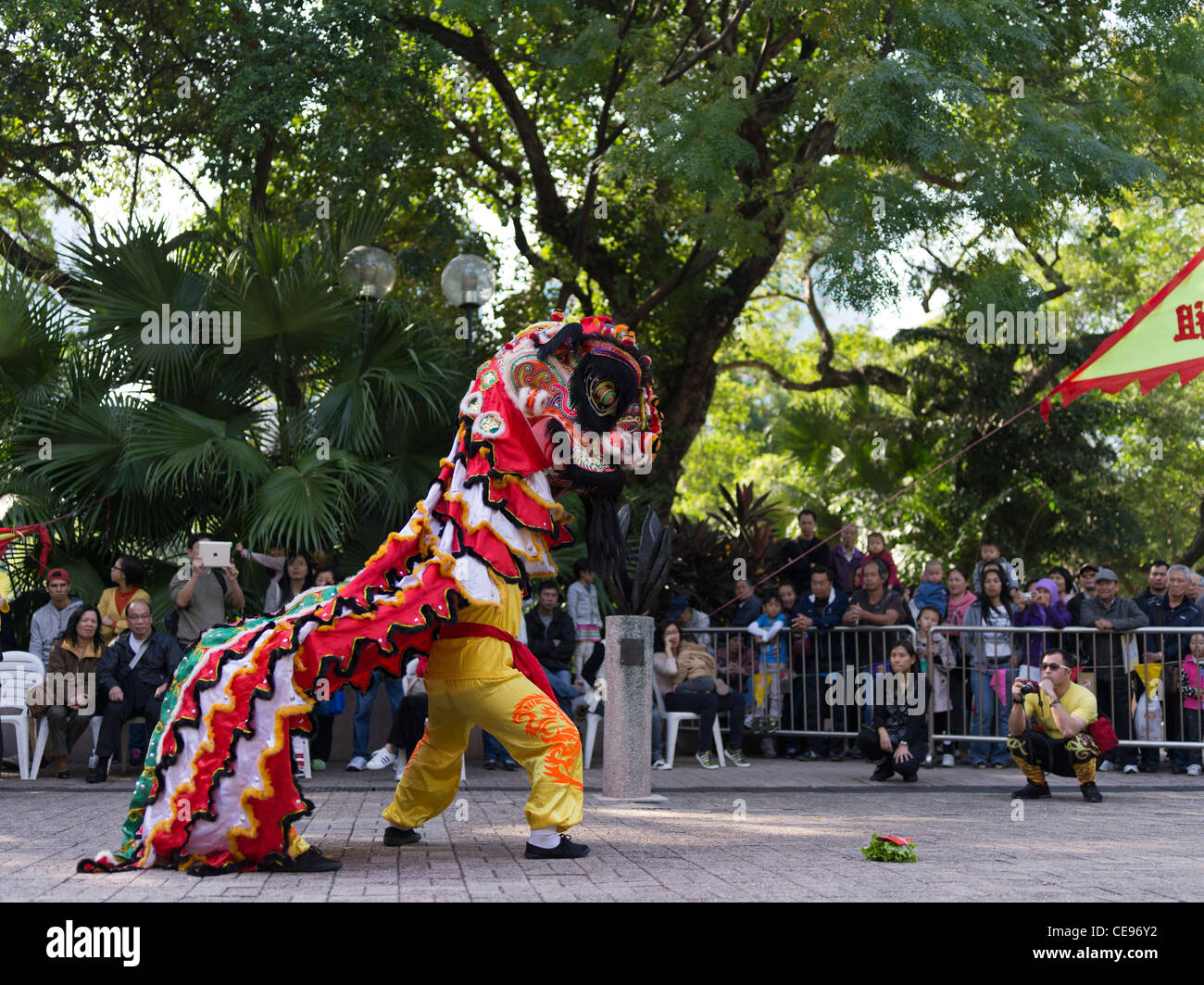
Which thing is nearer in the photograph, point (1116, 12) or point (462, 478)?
point (462, 478)

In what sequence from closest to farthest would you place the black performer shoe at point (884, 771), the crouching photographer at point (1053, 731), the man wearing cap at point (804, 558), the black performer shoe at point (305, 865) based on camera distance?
the black performer shoe at point (305, 865)
the crouching photographer at point (1053, 731)
the black performer shoe at point (884, 771)
the man wearing cap at point (804, 558)

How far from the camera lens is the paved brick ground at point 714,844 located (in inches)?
228

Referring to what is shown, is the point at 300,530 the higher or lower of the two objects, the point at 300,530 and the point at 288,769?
the higher

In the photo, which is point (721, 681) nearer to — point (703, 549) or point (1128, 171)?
point (703, 549)

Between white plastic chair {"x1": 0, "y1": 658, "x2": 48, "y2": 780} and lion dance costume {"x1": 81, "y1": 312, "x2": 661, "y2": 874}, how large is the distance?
5.13 meters

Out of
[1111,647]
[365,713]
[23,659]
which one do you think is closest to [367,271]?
[365,713]

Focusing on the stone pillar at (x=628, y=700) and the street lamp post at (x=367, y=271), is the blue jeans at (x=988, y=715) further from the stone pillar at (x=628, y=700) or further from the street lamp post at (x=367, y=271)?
the street lamp post at (x=367, y=271)

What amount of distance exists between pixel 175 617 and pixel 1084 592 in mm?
8020

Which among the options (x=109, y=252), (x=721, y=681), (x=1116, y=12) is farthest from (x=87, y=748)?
(x=1116, y=12)

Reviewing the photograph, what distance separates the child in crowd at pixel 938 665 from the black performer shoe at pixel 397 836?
6.47 meters

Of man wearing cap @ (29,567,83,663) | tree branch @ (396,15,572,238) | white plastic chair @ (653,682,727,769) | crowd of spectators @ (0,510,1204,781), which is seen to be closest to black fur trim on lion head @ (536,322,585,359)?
crowd of spectators @ (0,510,1204,781)

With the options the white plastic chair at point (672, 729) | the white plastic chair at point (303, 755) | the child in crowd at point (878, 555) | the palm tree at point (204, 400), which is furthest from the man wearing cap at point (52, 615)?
the child in crowd at point (878, 555)

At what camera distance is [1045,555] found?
2002 cm

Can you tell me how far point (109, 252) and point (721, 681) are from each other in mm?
6797
